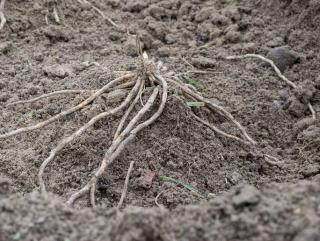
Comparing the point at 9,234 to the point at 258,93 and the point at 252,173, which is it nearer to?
the point at 252,173

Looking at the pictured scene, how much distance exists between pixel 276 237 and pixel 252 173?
958 millimetres

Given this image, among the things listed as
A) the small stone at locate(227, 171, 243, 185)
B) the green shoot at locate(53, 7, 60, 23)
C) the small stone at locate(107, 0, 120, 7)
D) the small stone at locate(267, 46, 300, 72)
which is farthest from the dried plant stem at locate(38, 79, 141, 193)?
the small stone at locate(107, 0, 120, 7)

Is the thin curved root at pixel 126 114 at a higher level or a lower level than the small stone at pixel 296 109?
higher

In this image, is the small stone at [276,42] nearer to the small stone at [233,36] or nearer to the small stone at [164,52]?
the small stone at [233,36]

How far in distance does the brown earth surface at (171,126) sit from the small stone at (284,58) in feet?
0.12

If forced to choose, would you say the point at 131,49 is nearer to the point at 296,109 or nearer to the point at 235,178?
the point at 296,109

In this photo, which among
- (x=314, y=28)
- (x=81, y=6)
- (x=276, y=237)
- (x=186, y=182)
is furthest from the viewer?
(x=81, y=6)

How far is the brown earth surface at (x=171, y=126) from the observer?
148cm

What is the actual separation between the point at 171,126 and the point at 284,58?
0.89m

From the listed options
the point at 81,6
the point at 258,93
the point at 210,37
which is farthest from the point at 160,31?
the point at 258,93

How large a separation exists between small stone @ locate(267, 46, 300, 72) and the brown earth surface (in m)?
0.04

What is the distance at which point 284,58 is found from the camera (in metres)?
2.90

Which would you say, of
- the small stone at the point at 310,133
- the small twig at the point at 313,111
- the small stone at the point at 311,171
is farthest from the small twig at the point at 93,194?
the small twig at the point at 313,111

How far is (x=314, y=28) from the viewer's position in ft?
9.96
